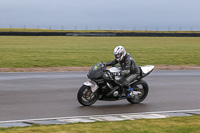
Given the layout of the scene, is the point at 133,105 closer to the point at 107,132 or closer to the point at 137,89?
the point at 137,89

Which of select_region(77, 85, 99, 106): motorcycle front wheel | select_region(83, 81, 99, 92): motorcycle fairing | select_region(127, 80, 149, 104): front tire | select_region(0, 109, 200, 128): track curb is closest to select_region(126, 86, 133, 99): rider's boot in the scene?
select_region(127, 80, 149, 104): front tire

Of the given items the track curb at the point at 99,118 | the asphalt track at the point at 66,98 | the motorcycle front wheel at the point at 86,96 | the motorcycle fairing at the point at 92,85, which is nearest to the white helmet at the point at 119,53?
the motorcycle fairing at the point at 92,85

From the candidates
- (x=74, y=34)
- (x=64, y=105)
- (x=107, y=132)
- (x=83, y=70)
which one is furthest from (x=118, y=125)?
(x=74, y=34)

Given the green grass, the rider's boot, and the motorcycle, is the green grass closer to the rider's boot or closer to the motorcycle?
the motorcycle

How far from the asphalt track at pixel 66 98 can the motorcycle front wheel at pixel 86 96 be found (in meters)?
0.14

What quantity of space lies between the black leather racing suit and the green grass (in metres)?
2.10

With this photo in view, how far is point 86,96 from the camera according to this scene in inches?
360

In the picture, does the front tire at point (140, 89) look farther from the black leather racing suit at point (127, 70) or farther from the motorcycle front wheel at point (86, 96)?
the motorcycle front wheel at point (86, 96)

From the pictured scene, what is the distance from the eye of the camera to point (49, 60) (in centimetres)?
2228

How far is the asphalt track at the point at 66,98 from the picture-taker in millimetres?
8528

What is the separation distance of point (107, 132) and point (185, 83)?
791cm

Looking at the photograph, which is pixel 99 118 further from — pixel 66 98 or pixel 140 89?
pixel 66 98

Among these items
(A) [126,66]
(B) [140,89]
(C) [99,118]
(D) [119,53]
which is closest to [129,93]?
(B) [140,89]

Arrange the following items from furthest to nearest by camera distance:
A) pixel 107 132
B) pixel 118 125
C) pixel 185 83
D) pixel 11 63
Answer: pixel 11 63 → pixel 185 83 → pixel 118 125 → pixel 107 132
